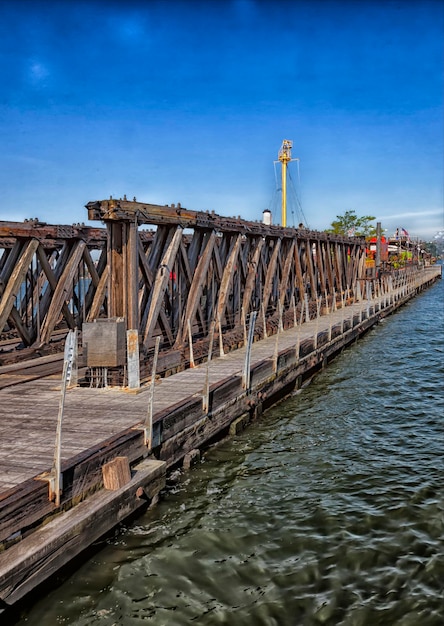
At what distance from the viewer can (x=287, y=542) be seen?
28.2ft

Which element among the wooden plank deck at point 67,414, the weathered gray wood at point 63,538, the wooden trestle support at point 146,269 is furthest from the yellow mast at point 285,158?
the weathered gray wood at point 63,538

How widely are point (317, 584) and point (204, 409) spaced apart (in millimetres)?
4804

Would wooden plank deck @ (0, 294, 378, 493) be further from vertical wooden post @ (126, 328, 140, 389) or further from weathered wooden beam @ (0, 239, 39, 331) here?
weathered wooden beam @ (0, 239, 39, 331)

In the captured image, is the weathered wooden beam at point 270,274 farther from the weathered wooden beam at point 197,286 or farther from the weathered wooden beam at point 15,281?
the weathered wooden beam at point 15,281

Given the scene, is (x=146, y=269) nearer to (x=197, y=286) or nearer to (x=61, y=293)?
(x=197, y=286)

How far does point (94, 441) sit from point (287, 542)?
11.2 ft

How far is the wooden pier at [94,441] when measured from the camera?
663cm

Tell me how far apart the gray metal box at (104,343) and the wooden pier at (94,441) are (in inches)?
25.5

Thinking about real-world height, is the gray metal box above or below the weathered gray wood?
above

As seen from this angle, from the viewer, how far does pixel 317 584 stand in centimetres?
756

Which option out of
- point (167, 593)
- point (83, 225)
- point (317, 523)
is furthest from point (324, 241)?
point (167, 593)

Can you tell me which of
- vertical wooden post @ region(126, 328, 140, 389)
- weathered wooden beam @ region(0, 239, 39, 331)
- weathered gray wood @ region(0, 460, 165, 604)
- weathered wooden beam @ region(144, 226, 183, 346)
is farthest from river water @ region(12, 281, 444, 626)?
weathered wooden beam @ region(0, 239, 39, 331)

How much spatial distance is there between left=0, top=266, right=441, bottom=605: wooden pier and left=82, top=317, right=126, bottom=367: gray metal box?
2.12ft

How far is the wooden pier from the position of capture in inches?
261
